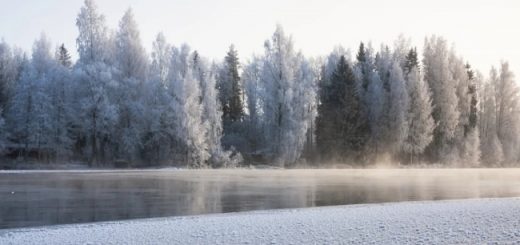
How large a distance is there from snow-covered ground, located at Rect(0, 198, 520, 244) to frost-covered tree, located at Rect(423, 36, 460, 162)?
53538 mm

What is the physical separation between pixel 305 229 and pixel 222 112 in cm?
5099

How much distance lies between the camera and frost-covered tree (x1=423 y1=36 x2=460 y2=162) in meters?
70.6

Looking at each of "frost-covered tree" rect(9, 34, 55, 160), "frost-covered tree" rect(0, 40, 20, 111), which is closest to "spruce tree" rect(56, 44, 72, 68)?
"frost-covered tree" rect(0, 40, 20, 111)

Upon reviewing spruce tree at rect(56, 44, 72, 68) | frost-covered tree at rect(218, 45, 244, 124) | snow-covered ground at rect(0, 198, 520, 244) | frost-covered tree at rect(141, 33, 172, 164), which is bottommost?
snow-covered ground at rect(0, 198, 520, 244)

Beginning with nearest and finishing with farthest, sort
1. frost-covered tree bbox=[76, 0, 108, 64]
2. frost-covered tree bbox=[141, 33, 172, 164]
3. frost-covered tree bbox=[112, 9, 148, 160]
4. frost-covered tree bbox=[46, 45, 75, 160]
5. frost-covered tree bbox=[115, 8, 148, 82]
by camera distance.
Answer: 1. frost-covered tree bbox=[46, 45, 75, 160]
2. frost-covered tree bbox=[112, 9, 148, 160]
3. frost-covered tree bbox=[141, 33, 172, 164]
4. frost-covered tree bbox=[76, 0, 108, 64]
5. frost-covered tree bbox=[115, 8, 148, 82]

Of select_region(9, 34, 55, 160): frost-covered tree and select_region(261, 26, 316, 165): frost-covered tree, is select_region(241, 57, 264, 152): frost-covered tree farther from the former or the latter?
select_region(9, 34, 55, 160): frost-covered tree

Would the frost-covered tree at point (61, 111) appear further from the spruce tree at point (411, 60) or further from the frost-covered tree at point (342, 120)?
the spruce tree at point (411, 60)

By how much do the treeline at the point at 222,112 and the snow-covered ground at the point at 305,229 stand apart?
4309 cm

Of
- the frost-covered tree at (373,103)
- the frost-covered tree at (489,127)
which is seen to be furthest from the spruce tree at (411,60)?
the frost-covered tree at (489,127)

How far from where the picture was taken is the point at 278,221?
16.9 m

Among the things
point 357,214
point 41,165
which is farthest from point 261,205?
point 41,165

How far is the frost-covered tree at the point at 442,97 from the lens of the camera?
232ft

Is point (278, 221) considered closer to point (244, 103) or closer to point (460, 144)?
point (460, 144)

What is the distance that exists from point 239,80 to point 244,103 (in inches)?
156
